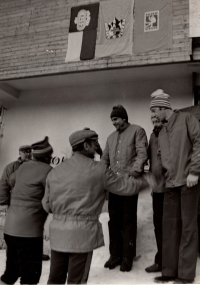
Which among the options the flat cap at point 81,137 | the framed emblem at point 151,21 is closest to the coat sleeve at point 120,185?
the flat cap at point 81,137

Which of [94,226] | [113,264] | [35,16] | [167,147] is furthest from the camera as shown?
[35,16]

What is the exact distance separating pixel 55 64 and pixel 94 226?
5704mm

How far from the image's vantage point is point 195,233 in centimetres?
298

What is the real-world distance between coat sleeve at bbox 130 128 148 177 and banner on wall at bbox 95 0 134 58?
10.6 feet

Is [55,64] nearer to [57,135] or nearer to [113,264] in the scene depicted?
[57,135]

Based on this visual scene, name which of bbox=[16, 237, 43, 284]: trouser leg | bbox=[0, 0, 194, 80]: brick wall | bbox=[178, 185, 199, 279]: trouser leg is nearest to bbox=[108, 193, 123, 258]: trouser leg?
bbox=[178, 185, 199, 279]: trouser leg

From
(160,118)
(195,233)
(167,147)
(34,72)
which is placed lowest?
(195,233)

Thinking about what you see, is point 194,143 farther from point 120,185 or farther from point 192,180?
point 120,185

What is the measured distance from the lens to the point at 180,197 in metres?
3.17

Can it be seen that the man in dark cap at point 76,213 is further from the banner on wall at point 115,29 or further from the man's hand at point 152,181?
the banner on wall at point 115,29

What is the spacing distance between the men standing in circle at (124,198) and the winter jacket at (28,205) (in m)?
1.18

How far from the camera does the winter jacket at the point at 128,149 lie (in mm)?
3879

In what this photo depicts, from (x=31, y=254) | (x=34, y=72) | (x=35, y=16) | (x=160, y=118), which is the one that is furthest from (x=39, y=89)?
(x=31, y=254)

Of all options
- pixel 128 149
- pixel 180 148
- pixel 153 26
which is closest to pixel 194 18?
pixel 153 26
